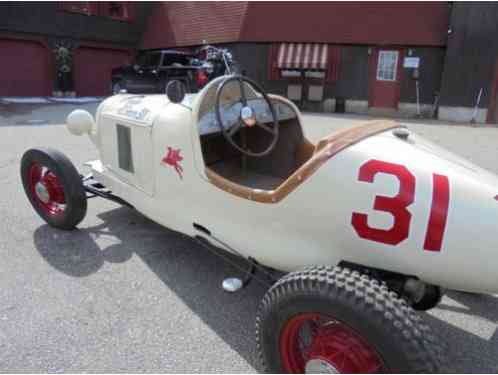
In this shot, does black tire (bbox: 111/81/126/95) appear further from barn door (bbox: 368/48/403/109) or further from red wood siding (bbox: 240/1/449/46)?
barn door (bbox: 368/48/403/109)

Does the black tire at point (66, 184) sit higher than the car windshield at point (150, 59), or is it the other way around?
the car windshield at point (150, 59)

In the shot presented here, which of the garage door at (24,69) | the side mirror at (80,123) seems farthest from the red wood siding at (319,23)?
the side mirror at (80,123)

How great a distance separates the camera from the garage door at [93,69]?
17.7 metres

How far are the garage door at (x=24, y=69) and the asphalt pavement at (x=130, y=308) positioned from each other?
14481 mm

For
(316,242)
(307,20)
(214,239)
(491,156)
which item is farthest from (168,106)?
(307,20)

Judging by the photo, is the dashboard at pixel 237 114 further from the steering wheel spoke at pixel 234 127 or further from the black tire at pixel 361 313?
the black tire at pixel 361 313

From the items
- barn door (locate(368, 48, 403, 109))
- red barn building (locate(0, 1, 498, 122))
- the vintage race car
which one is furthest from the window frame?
the vintage race car

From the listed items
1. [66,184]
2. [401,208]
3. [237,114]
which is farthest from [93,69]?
[401,208]

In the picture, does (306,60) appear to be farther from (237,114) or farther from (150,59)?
(237,114)

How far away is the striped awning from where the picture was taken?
50.3ft

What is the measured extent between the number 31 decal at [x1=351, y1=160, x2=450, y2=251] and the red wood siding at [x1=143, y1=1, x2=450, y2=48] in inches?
591

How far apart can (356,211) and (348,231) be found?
0.12 m

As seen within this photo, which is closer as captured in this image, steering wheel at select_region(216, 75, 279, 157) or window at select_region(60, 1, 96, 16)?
steering wheel at select_region(216, 75, 279, 157)

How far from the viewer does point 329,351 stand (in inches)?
63.9
